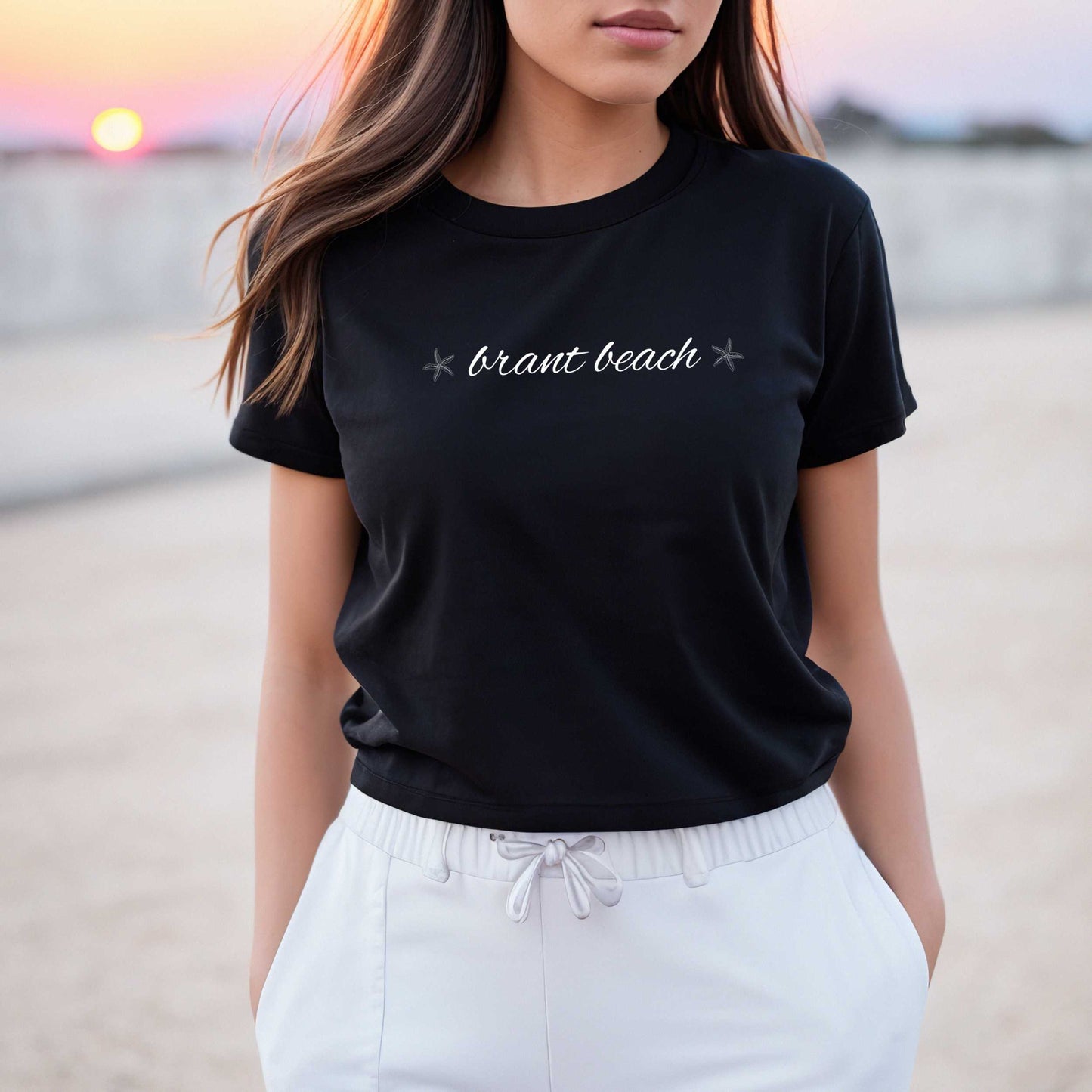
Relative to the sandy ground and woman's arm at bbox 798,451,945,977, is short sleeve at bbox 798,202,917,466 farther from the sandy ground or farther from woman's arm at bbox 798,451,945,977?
the sandy ground

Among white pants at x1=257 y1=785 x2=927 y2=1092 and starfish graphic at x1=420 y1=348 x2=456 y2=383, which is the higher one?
starfish graphic at x1=420 y1=348 x2=456 y2=383

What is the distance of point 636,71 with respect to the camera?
1018 mm

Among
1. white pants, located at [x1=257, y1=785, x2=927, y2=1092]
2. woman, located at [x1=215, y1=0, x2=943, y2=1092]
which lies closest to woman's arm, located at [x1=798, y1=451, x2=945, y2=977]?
woman, located at [x1=215, y1=0, x2=943, y2=1092]

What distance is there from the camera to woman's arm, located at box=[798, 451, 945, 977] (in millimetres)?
1212

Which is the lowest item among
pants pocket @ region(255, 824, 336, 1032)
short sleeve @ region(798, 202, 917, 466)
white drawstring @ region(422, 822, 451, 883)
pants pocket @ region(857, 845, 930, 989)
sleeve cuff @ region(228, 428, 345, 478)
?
pants pocket @ region(255, 824, 336, 1032)

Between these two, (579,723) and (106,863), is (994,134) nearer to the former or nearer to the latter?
(106,863)

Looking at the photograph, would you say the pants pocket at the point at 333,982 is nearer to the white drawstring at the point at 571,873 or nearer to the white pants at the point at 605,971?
the white pants at the point at 605,971

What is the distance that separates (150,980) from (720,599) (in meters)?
2.73

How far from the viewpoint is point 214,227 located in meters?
18.9

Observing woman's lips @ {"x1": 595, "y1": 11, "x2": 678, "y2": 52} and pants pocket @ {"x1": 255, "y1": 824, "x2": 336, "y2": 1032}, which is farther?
pants pocket @ {"x1": 255, "y1": 824, "x2": 336, "y2": 1032}

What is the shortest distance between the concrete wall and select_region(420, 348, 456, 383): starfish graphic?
57.7 ft

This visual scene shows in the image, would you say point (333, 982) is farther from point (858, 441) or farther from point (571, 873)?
point (858, 441)

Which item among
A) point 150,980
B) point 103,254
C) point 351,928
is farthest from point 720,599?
point 103,254

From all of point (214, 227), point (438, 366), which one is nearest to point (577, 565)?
point (438, 366)
